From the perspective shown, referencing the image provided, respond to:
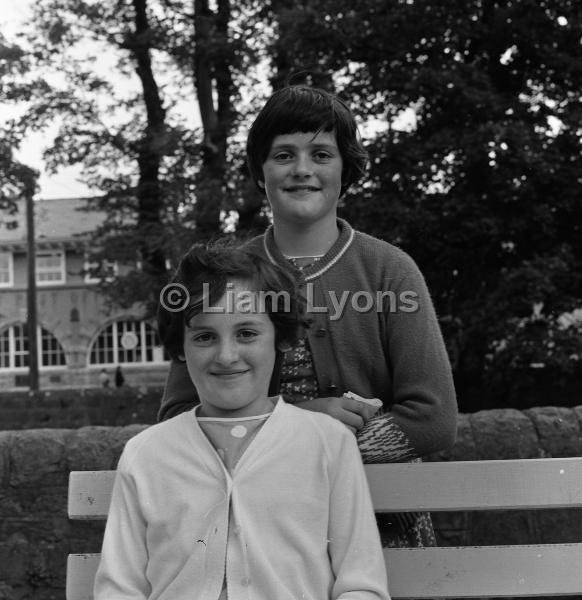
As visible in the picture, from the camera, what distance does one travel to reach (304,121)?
2.05m

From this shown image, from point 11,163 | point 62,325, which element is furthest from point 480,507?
point 62,325

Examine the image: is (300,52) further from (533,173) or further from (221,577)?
(221,577)

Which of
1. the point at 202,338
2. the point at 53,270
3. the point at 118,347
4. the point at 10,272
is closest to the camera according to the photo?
the point at 202,338

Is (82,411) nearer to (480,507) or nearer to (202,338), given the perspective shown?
(480,507)

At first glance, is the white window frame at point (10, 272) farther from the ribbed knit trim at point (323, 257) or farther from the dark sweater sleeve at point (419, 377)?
the dark sweater sleeve at point (419, 377)

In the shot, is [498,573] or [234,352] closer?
[234,352]

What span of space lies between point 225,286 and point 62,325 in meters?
37.6

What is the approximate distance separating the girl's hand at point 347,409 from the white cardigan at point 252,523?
5 centimetres

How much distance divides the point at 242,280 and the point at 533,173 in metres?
10.5

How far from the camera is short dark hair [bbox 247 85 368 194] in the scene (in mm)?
2053

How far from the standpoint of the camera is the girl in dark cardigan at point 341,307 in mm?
1943

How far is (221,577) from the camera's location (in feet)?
5.66

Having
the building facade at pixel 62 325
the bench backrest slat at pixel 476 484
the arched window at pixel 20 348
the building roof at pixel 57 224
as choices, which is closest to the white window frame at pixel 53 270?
the building facade at pixel 62 325

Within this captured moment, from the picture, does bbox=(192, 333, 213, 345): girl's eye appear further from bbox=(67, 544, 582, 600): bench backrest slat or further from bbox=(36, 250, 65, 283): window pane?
bbox=(36, 250, 65, 283): window pane
